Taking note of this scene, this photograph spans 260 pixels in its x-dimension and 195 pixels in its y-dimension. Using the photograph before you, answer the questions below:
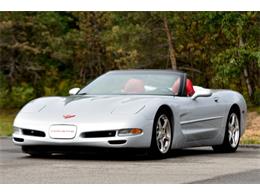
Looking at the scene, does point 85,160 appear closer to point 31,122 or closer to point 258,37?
point 31,122

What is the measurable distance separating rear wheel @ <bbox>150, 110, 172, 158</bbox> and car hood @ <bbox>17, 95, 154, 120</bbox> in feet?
0.93

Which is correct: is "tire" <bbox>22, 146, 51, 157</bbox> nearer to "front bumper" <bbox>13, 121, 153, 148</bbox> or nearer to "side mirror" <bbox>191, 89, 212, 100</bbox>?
"front bumper" <bbox>13, 121, 153, 148</bbox>

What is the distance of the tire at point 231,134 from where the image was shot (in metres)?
14.6

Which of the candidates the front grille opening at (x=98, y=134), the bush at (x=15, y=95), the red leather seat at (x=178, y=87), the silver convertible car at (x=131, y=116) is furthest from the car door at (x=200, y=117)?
the bush at (x=15, y=95)

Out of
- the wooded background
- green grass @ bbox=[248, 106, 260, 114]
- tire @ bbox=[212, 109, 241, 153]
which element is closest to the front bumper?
tire @ bbox=[212, 109, 241, 153]

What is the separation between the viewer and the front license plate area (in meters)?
12.0

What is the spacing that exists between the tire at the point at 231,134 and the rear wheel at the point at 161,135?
204 cm

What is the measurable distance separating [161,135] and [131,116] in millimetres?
641

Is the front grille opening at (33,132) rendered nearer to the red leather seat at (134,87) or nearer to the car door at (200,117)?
the red leather seat at (134,87)

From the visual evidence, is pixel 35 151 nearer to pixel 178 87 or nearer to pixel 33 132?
pixel 33 132

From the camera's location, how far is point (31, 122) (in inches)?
484

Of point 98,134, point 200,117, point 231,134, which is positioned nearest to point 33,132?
point 98,134
